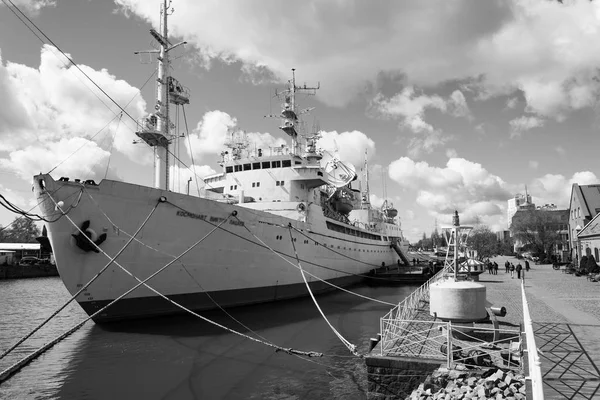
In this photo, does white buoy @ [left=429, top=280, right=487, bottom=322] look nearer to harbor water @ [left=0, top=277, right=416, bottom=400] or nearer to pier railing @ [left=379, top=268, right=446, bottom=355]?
pier railing @ [left=379, top=268, right=446, bottom=355]

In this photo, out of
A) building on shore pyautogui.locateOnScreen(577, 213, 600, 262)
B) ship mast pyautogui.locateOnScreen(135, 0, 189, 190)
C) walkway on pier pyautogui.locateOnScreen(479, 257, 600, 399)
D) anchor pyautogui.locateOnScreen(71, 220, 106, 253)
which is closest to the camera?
walkway on pier pyautogui.locateOnScreen(479, 257, 600, 399)

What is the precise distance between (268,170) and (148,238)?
1125cm

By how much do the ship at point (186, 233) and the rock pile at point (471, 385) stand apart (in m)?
6.67

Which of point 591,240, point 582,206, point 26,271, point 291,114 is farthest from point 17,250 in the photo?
point 582,206

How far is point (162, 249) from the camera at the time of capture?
13438 mm

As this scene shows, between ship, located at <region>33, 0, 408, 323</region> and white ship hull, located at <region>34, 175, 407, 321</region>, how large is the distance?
0.03m

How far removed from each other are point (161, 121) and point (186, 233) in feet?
19.1

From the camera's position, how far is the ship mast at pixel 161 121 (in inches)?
650

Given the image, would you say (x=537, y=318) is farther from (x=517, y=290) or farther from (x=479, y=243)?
(x=479, y=243)

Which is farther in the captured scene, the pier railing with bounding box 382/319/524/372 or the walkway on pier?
the pier railing with bounding box 382/319/524/372

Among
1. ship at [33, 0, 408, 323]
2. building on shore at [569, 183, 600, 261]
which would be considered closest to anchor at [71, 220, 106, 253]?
ship at [33, 0, 408, 323]

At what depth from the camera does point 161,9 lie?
696 inches

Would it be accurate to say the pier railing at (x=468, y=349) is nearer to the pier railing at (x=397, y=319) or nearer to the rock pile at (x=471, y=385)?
the pier railing at (x=397, y=319)

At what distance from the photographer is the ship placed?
40.1 ft
